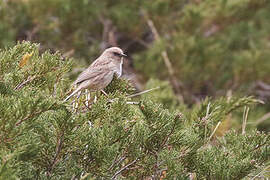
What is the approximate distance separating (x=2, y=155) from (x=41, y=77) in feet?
2.30

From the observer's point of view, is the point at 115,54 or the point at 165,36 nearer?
the point at 115,54

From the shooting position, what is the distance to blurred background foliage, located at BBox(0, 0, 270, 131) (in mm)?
7582

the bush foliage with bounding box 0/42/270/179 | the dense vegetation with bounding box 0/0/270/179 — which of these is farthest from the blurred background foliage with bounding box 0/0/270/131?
the bush foliage with bounding box 0/42/270/179

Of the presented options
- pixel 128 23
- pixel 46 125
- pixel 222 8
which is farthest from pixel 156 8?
pixel 46 125

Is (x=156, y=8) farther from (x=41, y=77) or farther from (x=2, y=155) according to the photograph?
(x=2, y=155)

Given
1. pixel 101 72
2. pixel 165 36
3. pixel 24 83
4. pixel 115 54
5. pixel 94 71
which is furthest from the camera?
pixel 165 36

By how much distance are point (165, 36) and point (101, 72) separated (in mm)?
3989

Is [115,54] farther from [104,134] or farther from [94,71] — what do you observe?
[104,134]

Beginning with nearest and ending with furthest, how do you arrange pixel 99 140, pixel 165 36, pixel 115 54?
1. pixel 99 140
2. pixel 115 54
3. pixel 165 36

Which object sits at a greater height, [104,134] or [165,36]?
[165,36]

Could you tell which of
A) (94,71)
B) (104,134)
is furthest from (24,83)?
(94,71)

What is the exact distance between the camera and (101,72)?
430 centimetres

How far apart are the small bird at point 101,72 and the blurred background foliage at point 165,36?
2507 mm

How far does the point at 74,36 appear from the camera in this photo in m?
7.61
